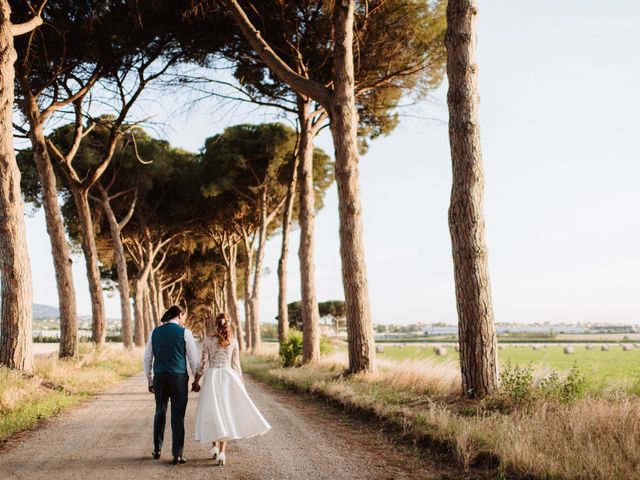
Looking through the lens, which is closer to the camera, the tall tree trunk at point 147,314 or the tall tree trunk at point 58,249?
the tall tree trunk at point 58,249

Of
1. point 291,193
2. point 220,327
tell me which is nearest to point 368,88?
point 291,193

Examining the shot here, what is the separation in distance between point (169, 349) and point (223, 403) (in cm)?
85

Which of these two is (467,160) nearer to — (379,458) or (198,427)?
(379,458)

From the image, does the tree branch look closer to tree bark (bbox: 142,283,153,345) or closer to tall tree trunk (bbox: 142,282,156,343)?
tree bark (bbox: 142,283,153,345)

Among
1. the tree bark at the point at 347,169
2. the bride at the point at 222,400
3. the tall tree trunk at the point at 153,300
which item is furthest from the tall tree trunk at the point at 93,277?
the tall tree trunk at the point at 153,300

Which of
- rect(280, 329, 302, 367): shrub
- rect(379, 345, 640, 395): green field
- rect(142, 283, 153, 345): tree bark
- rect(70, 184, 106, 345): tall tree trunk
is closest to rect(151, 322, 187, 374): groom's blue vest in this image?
rect(379, 345, 640, 395): green field

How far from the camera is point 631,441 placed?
196 inches

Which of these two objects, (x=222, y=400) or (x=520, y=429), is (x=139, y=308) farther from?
(x=520, y=429)

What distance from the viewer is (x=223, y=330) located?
263 inches

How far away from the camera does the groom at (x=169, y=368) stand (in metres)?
6.34

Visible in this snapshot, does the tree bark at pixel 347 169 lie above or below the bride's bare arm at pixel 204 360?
above

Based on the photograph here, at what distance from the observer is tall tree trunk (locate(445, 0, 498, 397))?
815cm

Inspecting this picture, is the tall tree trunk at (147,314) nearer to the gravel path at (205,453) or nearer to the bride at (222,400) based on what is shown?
the gravel path at (205,453)

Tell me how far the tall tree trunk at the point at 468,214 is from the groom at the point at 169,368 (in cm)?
391
